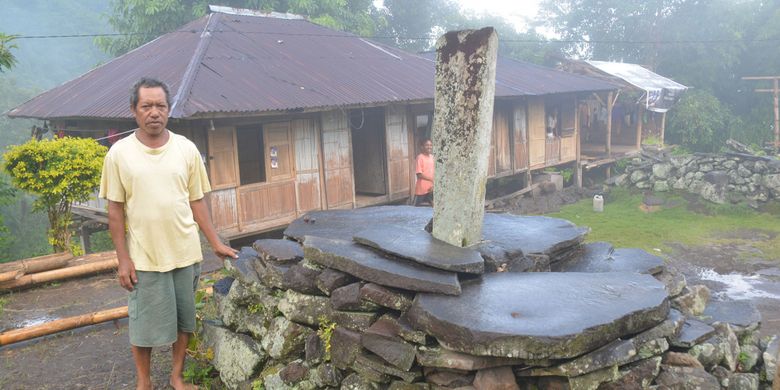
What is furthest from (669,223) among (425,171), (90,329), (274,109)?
(90,329)

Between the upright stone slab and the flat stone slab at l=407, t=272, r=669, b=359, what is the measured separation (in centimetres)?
61

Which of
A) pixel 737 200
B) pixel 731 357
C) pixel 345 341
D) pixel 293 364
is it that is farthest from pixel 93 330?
pixel 737 200

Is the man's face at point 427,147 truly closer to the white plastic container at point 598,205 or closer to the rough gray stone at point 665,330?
the rough gray stone at point 665,330

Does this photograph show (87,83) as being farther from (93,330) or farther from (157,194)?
(157,194)

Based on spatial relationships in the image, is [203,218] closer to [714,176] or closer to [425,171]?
[425,171]

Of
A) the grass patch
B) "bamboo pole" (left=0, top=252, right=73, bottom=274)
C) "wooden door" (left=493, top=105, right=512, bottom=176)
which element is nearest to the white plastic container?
the grass patch

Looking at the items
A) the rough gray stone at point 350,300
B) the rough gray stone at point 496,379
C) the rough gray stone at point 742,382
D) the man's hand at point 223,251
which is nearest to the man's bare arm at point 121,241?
the man's hand at point 223,251

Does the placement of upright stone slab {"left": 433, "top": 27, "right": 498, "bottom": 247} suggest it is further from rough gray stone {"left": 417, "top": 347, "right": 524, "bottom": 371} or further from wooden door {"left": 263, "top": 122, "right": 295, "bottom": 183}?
wooden door {"left": 263, "top": 122, "right": 295, "bottom": 183}

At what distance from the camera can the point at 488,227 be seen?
17.2ft

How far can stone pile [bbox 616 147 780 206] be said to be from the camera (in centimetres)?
1555

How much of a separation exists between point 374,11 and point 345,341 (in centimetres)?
A: 2683

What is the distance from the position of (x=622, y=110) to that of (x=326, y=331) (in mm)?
21554

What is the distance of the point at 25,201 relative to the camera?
20469 millimetres

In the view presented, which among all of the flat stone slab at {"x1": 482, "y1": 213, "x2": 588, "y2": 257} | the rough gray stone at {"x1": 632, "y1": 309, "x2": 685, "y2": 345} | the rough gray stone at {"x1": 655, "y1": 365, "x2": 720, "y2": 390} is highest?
the flat stone slab at {"x1": 482, "y1": 213, "x2": 588, "y2": 257}
